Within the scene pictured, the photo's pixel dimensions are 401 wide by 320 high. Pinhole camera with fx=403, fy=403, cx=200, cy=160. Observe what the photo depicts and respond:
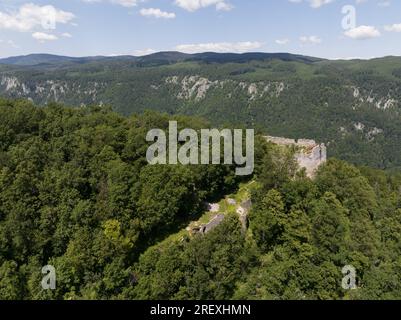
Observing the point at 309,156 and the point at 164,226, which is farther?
the point at 309,156

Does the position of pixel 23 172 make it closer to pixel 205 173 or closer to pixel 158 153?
pixel 158 153

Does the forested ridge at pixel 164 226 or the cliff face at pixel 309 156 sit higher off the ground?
the cliff face at pixel 309 156

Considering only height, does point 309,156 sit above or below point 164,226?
above

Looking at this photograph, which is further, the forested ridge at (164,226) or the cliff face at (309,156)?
the cliff face at (309,156)

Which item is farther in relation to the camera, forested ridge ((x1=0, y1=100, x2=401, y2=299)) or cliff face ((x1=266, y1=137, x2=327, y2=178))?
cliff face ((x1=266, y1=137, x2=327, y2=178))

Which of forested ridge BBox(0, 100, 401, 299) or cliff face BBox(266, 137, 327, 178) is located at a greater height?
cliff face BBox(266, 137, 327, 178)
